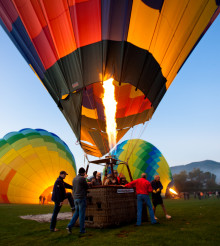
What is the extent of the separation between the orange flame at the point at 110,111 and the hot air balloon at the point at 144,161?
11075 mm

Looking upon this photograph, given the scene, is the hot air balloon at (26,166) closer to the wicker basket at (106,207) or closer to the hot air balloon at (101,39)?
the hot air balloon at (101,39)

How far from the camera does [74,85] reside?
632 cm

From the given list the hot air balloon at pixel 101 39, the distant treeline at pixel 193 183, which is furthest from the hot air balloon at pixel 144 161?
the distant treeline at pixel 193 183

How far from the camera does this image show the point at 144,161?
21016 mm

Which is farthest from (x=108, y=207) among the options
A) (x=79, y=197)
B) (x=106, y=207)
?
(x=79, y=197)

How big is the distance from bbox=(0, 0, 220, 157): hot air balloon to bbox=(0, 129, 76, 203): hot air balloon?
36.1 feet

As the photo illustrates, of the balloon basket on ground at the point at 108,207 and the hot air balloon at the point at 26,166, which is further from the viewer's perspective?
the hot air balloon at the point at 26,166

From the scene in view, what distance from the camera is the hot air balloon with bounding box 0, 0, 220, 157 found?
6172 mm

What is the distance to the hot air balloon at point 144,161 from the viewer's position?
2034 centimetres

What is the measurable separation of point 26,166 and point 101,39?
13.5 metres

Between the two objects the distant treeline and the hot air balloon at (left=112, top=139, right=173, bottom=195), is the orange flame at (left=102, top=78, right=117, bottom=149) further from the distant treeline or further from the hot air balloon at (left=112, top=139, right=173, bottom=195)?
the distant treeline

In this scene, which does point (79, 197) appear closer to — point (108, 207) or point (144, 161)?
point (108, 207)

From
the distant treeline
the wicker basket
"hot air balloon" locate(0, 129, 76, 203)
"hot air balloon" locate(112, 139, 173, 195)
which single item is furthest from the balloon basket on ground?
the distant treeline

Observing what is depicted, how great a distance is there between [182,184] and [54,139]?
45.3 meters
